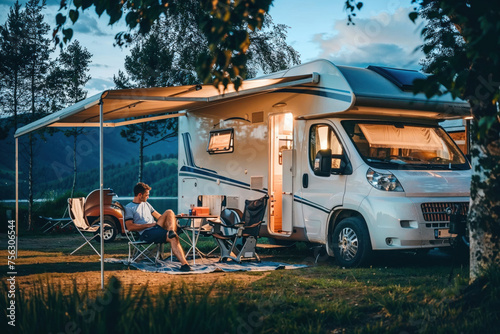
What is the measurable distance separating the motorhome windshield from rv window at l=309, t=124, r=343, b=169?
0.97ft

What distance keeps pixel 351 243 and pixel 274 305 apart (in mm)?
3121

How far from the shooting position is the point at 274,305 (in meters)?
5.21

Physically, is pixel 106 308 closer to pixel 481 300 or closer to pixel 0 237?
pixel 481 300

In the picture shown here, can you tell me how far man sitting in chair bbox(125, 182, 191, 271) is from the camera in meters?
8.42

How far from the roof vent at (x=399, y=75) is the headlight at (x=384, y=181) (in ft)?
4.70

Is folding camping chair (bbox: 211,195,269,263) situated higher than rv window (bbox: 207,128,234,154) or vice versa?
rv window (bbox: 207,128,234,154)

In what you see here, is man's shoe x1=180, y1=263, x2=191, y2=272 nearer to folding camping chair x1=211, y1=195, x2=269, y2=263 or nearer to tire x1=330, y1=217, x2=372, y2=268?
folding camping chair x1=211, y1=195, x2=269, y2=263

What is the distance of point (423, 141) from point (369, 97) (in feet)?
3.90

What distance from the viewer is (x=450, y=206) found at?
311 inches

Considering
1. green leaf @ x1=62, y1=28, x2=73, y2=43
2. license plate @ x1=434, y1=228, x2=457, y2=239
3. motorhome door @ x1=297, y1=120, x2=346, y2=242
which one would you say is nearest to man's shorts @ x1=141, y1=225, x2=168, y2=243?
motorhome door @ x1=297, y1=120, x2=346, y2=242

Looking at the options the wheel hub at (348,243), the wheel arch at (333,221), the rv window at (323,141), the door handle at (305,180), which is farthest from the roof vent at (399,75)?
the wheel hub at (348,243)

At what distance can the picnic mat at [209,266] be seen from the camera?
27.0 ft

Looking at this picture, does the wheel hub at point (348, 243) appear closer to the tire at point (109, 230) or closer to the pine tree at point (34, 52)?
the tire at point (109, 230)

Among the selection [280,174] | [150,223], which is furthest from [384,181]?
[150,223]
